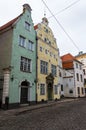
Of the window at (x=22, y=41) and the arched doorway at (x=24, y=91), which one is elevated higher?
the window at (x=22, y=41)

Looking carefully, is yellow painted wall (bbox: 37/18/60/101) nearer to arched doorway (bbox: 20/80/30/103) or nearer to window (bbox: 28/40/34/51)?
window (bbox: 28/40/34/51)

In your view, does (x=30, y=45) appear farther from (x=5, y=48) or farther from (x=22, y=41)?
(x=5, y=48)

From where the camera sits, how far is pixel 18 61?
1903cm

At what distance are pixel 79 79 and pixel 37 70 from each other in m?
21.0

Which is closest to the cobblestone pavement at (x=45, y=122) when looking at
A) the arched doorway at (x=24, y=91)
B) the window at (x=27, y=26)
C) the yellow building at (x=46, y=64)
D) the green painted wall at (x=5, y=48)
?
the arched doorway at (x=24, y=91)

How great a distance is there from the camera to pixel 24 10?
22281 mm

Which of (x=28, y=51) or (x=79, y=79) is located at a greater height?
(x=28, y=51)

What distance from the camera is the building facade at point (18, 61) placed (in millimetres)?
17328

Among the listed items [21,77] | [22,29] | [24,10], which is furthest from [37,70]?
[24,10]

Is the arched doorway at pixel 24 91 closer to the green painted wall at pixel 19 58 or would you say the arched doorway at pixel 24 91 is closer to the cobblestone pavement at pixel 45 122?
the green painted wall at pixel 19 58

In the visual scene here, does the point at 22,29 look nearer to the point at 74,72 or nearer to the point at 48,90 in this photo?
the point at 48,90

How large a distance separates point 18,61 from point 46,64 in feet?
25.4

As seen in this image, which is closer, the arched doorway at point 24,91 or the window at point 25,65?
the arched doorway at point 24,91

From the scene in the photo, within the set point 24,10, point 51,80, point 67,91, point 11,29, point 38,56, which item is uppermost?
point 24,10
